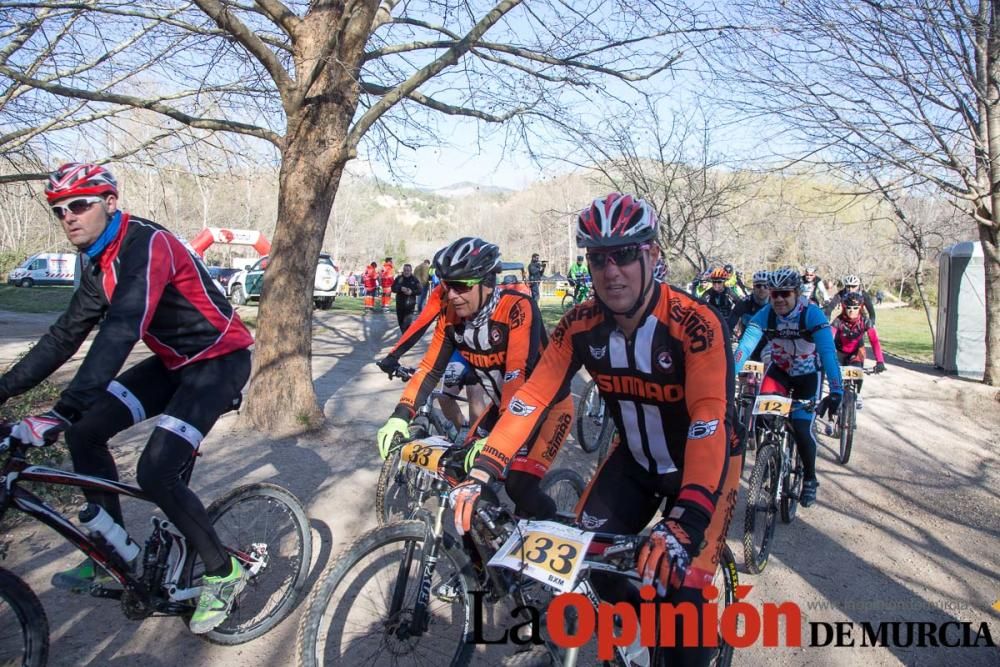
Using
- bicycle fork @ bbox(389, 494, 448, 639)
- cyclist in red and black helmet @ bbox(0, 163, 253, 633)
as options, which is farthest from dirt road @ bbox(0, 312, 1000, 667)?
bicycle fork @ bbox(389, 494, 448, 639)

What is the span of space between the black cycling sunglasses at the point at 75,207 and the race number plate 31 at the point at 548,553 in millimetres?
2556

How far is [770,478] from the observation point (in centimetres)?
546

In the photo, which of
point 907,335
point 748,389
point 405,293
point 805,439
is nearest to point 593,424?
point 748,389

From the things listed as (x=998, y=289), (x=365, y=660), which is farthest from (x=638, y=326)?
(x=998, y=289)

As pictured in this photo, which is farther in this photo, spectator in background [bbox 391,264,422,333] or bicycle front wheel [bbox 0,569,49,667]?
spectator in background [bbox 391,264,422,333]

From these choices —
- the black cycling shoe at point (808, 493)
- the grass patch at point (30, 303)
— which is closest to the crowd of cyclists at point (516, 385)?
the black cycling shoe at point (808, 493)

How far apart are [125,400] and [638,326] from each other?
274 centimetres

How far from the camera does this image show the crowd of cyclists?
2.73 m

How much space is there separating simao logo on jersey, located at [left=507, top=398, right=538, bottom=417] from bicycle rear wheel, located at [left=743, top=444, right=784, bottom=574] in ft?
9.03

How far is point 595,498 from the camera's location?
10.7 feet

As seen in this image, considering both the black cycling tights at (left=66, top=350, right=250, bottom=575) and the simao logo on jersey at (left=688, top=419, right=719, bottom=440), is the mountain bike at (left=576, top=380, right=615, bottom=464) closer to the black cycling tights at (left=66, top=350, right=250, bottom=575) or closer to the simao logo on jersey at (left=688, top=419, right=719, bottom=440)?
the black cycling tights at (left=66, top=350, right=250, bottom=575)

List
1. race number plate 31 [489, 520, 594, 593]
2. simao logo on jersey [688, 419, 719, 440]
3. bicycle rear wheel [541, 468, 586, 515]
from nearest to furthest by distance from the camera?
1. race number plate 31 [489, 520, 594, 593]
2. simao logo on jersey [688, 419, 719, 440]
3. bicycle rear wheel [541, 468, 586, 515]

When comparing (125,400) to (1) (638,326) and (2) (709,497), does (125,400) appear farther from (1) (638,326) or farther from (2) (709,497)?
(2) (709,497)

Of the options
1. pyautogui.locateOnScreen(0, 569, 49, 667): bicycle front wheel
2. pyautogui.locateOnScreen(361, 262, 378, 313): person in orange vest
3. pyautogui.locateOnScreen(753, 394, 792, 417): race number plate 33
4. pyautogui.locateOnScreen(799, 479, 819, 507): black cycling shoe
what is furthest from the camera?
pyautogui.locateOnScreen(361, 262, 378, 313): person in orange vest
